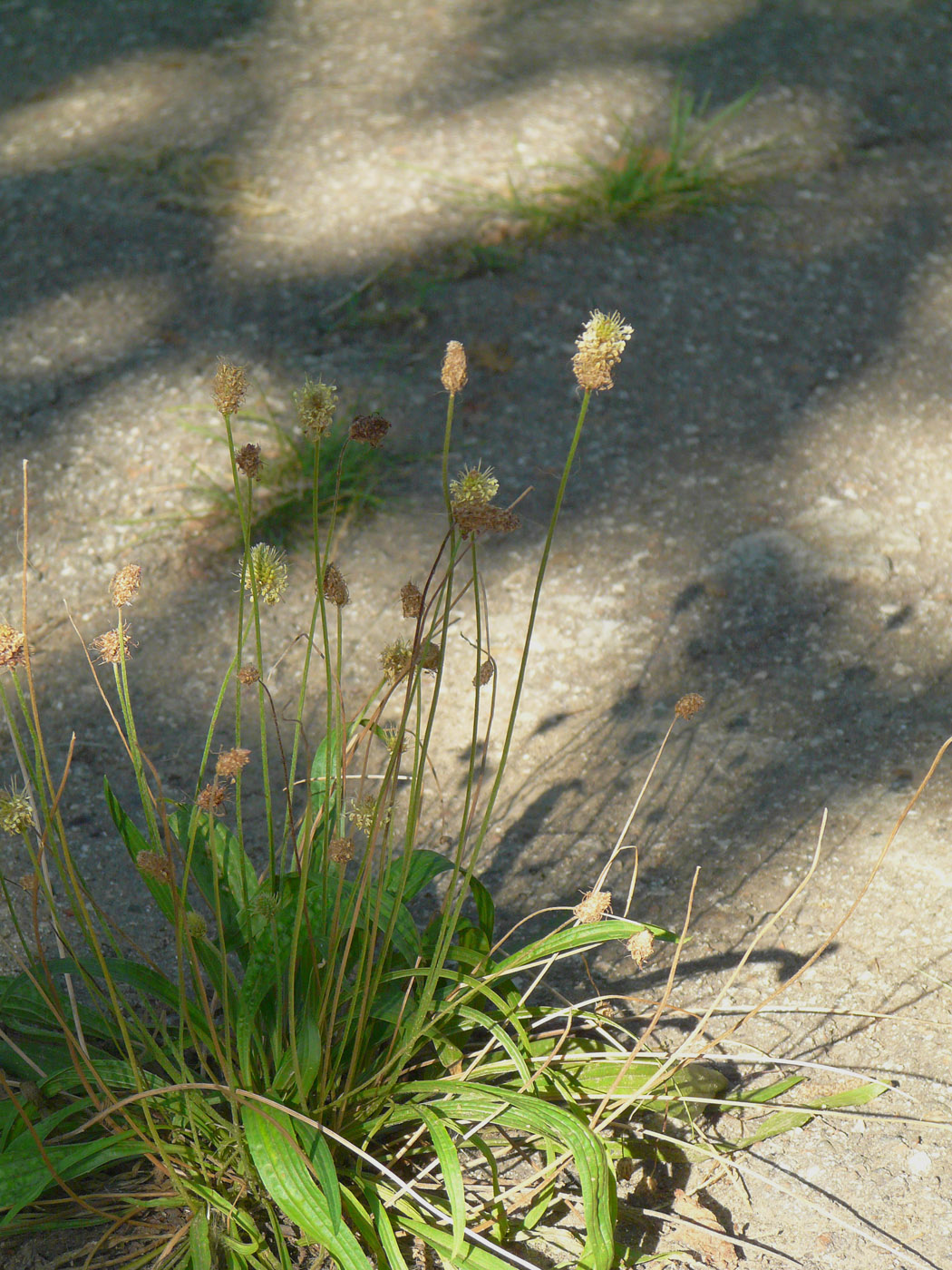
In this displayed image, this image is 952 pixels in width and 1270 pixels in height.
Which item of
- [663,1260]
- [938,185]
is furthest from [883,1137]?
[938,185]

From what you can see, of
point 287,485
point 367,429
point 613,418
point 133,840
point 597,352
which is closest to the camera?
point 597,352

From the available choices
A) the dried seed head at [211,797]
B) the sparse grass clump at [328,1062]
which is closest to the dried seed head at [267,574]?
the sparse grass clump at [328,1062]

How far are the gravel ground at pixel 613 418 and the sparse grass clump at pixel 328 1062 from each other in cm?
18

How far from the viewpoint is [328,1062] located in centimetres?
146

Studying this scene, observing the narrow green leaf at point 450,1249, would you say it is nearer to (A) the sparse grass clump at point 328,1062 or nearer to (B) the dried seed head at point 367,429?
(A) the sparse grass clump at point 328,1062

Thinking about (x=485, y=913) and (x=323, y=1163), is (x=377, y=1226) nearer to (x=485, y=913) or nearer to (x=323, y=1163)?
(x=323, y=1163)

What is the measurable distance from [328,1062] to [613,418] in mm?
2155

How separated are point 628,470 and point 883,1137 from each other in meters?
1.83

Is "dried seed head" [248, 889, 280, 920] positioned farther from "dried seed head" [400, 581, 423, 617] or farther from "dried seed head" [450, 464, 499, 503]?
"dried seed head" [450, 464, 499, 503]

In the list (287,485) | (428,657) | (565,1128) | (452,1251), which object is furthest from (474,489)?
(287,485)

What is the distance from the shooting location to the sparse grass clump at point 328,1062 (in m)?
1.34

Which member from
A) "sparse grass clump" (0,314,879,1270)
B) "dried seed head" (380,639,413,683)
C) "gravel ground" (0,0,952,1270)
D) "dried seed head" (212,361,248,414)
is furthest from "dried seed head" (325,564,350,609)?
"gravel ground" (0,0,952,1270)

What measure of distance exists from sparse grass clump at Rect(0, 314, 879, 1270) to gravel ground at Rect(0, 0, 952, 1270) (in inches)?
7.1

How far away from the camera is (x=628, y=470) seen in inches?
120
